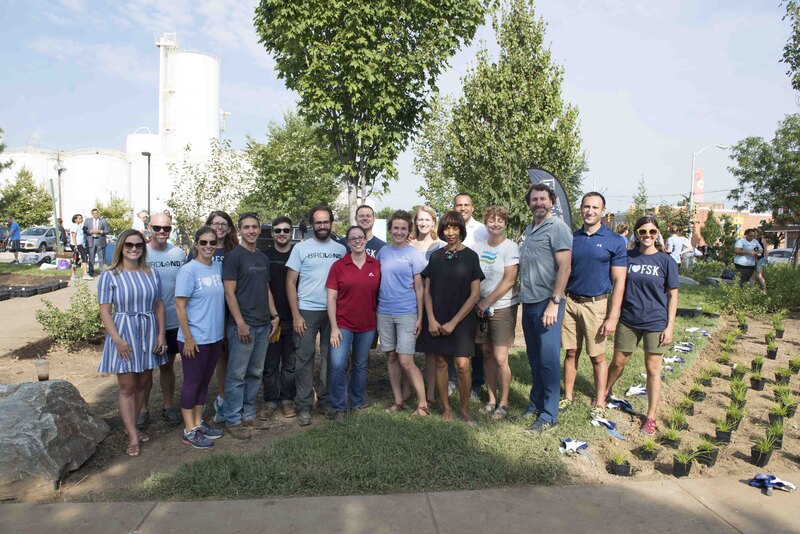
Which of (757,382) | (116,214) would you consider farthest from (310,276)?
(116,214)

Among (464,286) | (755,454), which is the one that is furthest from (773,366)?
(464,286)

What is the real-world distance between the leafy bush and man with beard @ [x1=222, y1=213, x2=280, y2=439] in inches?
156

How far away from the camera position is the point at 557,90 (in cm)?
1244

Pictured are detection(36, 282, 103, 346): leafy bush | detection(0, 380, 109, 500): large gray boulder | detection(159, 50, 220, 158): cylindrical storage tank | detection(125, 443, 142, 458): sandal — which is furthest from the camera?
detection(159, 50, 220, 158): cylindrical storage tank

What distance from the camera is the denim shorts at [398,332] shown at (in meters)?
5.02

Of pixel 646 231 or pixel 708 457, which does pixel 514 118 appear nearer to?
pixel 646 231

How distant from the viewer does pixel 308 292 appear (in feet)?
16.5

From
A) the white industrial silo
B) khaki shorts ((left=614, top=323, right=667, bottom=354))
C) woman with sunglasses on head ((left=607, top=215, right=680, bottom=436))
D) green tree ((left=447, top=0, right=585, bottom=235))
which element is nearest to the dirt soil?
woman with sunglasses on head ((left=607, top=215, right=680, bottom=436))

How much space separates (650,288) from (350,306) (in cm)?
254

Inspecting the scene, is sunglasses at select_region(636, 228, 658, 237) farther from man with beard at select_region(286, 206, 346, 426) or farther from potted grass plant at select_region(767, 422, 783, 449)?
man with beard at select_region(286, 206, 346, 426)

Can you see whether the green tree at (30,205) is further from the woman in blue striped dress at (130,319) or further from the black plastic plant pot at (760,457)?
the black plastic plant pot at (760,457)

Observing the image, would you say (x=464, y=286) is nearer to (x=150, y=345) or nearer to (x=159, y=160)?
(x=150, y=345)

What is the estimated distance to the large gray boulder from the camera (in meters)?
3.75

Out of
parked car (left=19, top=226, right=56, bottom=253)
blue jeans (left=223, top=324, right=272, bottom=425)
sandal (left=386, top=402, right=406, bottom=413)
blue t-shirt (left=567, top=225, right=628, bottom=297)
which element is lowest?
parked car (left=19, top=226, right=56, bottom=253)
